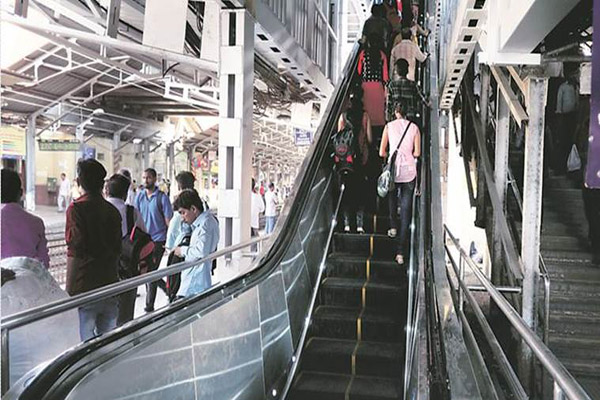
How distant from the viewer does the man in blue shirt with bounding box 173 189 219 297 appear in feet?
14.5

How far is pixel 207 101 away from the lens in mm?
11797

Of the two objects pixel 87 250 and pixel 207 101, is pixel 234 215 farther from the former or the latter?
pixel 207 101

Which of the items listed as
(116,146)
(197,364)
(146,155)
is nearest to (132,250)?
(197,364)

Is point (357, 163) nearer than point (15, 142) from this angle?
Yes

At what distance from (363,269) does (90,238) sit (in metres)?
2.49

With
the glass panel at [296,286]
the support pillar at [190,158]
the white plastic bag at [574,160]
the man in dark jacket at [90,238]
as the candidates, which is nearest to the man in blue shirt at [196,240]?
the glass panel at [296,286]

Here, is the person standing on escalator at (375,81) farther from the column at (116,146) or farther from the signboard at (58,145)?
the column at (116,146)

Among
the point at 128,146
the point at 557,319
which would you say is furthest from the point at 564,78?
the point at 128,146

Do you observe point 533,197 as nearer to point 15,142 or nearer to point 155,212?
point 155,212

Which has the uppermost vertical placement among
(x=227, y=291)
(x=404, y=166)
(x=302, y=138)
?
(x=302, y=138)

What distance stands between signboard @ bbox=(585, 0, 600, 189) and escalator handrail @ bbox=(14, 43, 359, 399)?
Result: 190 cm

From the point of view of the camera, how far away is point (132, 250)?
15.0 ft

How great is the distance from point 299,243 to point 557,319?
285cm

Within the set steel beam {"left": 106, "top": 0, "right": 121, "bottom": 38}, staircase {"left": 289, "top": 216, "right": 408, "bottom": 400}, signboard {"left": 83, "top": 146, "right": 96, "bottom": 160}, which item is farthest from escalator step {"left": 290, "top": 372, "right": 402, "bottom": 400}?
signboard {"left": 83, "top": 146, "right": 96, "bottom": 160}
